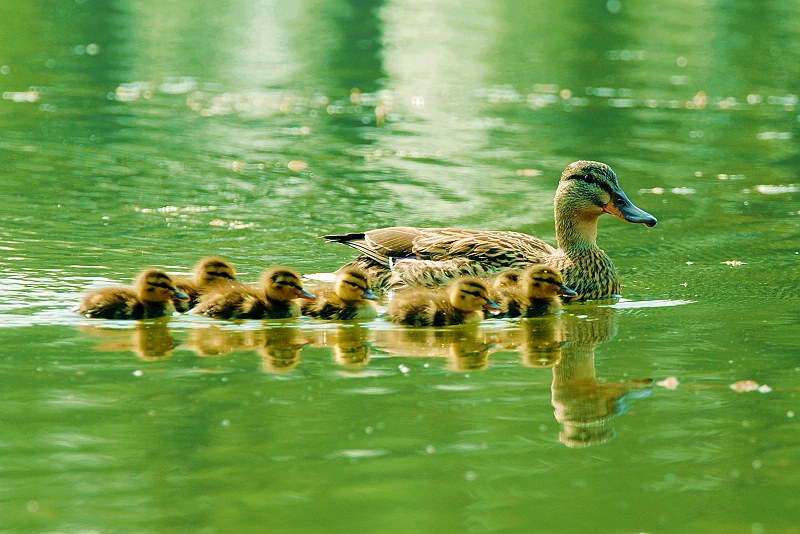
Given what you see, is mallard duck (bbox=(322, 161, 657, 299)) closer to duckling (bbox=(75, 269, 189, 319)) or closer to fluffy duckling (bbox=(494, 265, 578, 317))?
fluffy duckling (bbox=(494, 265, 578, 317))

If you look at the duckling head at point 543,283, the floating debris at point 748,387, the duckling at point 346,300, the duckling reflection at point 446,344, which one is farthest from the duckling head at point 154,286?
the floating debris at point 748,387

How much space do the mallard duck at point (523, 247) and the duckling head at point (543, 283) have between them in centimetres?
47

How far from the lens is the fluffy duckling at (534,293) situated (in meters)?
7.81

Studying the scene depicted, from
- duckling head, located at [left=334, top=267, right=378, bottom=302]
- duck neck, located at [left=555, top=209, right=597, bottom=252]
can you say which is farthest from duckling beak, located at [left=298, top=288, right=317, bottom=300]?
duck neck, located at [left=555, top=209, right=597, bottom=252]

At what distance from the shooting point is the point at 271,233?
33.6 feet

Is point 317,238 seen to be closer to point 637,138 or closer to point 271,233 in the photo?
point 271,233

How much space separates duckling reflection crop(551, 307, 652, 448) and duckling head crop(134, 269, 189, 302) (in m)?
2.22

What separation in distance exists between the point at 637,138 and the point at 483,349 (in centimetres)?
869

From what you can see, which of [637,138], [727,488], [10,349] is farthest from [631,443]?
[637,138]

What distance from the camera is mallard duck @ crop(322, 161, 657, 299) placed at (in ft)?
27.3

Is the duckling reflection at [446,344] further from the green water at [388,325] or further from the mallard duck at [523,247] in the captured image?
the mallard duck at [523,247]

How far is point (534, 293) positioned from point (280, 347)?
5.43 ft

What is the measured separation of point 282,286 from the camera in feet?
24.6

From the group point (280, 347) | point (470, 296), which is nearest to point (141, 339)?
point (280, 347)
